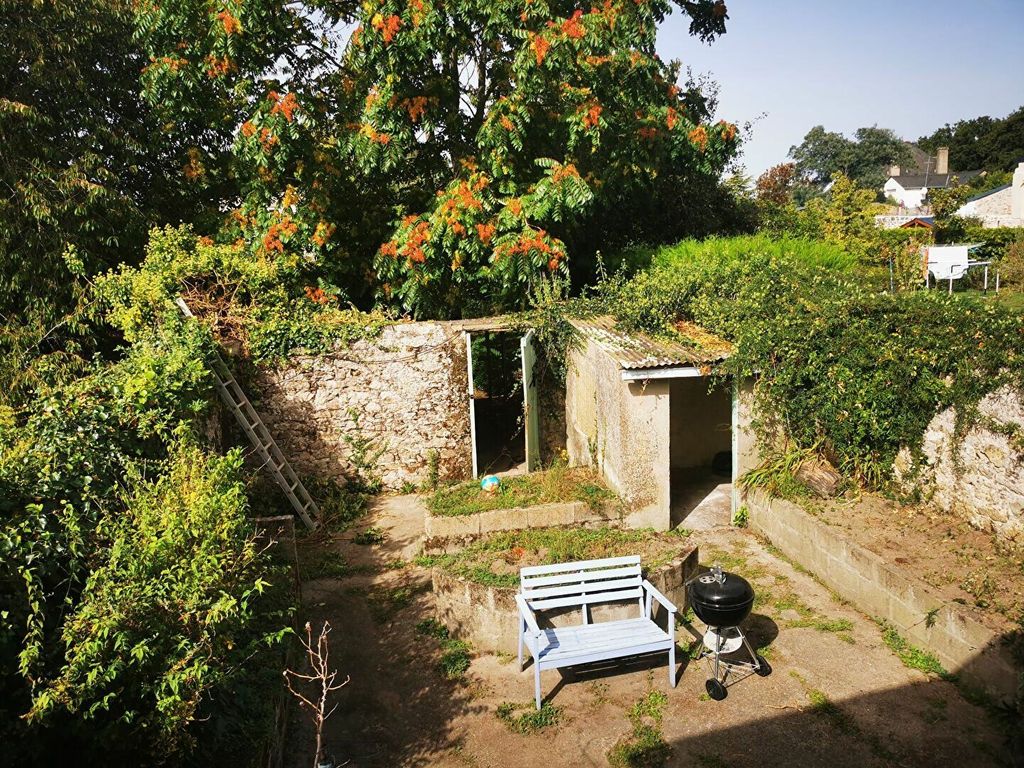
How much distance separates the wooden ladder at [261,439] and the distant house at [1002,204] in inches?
1739

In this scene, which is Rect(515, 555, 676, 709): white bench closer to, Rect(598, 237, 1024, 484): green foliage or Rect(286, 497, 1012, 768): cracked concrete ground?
Rect(286, 497, 1012, 768): cracked concrete ground

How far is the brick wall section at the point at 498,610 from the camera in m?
6.87

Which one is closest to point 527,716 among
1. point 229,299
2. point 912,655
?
point 912,655

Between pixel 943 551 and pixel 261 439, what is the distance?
9313mm

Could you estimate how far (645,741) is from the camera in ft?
18.4

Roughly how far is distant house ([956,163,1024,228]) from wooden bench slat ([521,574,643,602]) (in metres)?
43.8

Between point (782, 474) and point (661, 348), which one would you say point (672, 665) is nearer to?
point (782, 474)

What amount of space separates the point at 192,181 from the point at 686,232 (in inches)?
459

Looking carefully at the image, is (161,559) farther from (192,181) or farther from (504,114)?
(192,181)

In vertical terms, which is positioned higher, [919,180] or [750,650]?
[919,180]

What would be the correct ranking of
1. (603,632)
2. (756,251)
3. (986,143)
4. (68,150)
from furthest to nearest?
1. (986,143)
2. (756,251)
3. (68,150)
4. (603,632)

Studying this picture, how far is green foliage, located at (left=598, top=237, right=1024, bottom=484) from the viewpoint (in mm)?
7414

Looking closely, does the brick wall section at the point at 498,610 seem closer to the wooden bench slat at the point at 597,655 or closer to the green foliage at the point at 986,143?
the wooden bench slat at the point at 597,655

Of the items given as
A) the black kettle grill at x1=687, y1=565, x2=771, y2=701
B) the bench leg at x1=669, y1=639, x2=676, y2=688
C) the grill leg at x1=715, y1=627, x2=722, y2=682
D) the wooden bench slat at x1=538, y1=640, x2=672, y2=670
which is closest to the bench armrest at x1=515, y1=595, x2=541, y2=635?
the wooden bench slat at x1=538, y1=640, x2=672, y2=670
